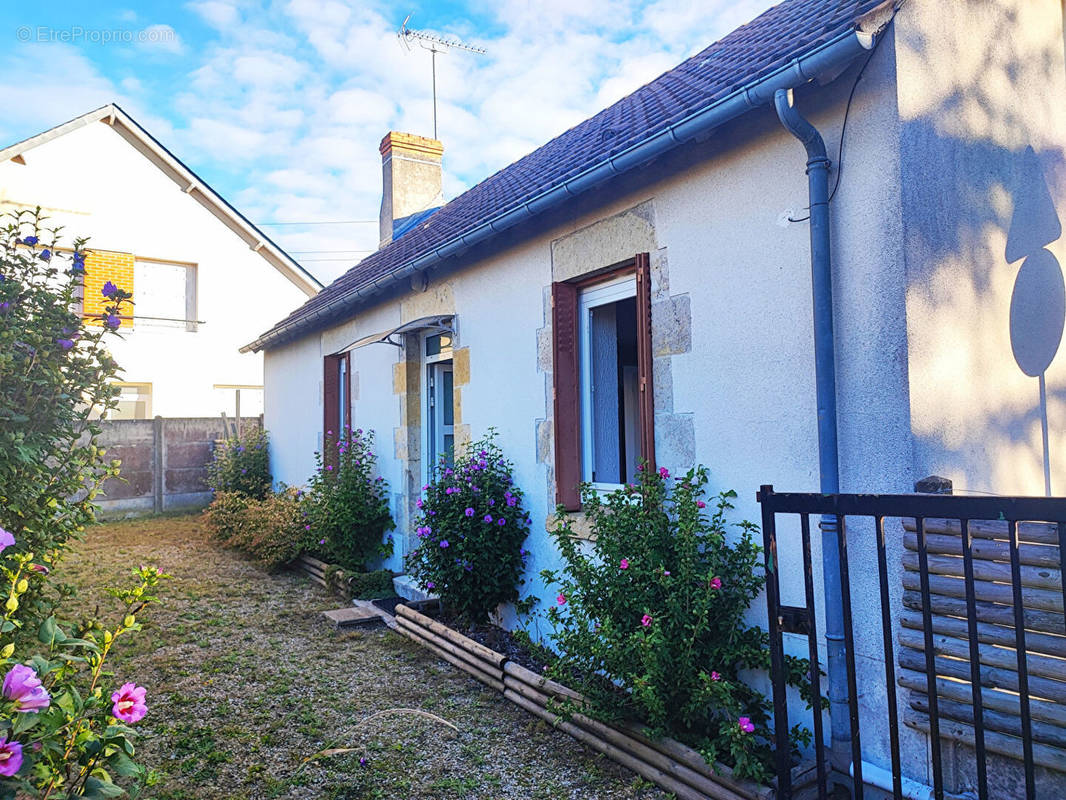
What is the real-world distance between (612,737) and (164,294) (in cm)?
1452

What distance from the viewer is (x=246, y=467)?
11.0 meters

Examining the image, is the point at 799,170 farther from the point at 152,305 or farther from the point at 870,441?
the point at 152,305

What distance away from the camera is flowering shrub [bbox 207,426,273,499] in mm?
10883

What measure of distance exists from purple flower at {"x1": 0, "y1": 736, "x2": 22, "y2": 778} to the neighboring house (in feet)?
43.8

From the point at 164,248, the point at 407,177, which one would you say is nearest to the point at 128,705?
the point at 407,177

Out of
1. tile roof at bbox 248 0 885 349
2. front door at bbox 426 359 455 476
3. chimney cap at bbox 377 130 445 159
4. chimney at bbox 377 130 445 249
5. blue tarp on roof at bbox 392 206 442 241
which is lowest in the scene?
front door at bbox 426 359 455 476

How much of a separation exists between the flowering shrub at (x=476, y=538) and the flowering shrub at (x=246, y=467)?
253 inches

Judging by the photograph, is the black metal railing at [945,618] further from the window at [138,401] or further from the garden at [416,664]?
the window at [138,401]

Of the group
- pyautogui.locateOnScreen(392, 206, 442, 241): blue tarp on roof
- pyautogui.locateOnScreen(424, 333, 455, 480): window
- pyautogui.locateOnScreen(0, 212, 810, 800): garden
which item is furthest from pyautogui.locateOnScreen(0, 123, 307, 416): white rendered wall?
pyautogui.locateOnScreen(0, 212, 810, 800): garden

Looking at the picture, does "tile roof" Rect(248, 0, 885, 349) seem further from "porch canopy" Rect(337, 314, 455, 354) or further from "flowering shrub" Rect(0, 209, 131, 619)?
"flowering shrub" Rect(0, 209, 131, 619)

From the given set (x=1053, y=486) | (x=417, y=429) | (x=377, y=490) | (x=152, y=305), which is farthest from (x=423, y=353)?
(x=152, y=305)

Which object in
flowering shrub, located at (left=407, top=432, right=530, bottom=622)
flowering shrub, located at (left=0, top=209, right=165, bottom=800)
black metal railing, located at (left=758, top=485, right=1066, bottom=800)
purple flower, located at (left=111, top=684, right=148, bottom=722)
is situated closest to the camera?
purple flower, located at (left=111, top=684, right=148, bottom=722)

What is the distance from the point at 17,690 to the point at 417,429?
5.49m

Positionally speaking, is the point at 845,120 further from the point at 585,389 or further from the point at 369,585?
the point at 369,585
